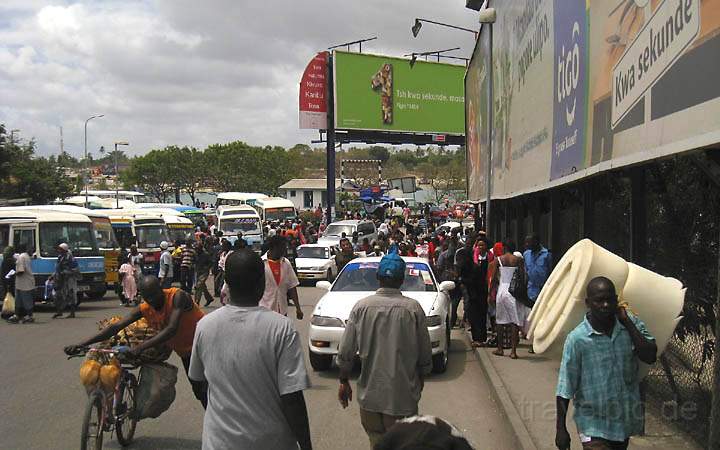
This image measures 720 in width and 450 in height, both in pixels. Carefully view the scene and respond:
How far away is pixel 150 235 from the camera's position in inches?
1034

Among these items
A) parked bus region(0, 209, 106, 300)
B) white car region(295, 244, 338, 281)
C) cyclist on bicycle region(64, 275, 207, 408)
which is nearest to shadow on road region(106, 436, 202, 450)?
cyclist on bicycle region(64, 275, 207, 408)

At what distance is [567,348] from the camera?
13.5 ft

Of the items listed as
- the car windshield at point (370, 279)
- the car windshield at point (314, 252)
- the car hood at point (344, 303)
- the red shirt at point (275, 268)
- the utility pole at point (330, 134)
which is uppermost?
the utility pole at point (330, 134)

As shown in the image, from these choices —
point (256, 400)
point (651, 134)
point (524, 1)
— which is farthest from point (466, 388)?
point (524, 1)

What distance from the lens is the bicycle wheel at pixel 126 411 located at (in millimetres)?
6176

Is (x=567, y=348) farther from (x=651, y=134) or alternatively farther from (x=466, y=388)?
(x=466, y=388)

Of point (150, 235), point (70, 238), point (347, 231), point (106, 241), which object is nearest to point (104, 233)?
point (106, 241)

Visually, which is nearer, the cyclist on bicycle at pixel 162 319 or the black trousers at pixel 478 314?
the cyclist on bicycle at pixel 162 319

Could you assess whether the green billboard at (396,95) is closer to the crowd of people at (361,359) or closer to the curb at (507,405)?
the curb at (507,405)

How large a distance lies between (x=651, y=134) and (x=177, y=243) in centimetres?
1854

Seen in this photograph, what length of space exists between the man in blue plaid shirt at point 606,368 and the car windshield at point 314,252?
2075 cm

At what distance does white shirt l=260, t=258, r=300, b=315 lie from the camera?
8258 mm

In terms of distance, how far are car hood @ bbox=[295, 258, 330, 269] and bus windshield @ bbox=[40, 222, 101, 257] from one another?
22.2 ft

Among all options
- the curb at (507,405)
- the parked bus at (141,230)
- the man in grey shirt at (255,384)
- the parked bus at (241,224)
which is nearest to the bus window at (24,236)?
the parked bus at (141,230)
